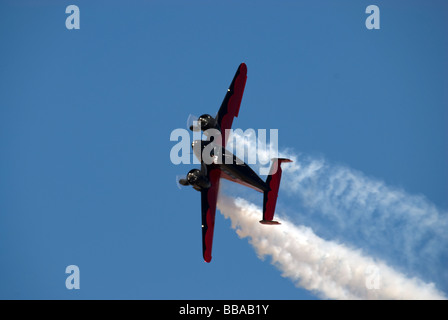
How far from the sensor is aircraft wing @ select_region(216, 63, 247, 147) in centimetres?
5681

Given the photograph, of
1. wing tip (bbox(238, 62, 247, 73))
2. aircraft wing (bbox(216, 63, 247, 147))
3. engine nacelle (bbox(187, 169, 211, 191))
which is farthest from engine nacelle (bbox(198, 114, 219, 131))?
wing tip (bbox(238, 62, 247, 73))

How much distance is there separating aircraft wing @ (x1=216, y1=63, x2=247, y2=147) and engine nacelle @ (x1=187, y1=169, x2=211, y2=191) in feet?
15.5

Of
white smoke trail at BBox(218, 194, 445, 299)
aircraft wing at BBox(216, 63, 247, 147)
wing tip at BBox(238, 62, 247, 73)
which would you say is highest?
wing tip at BBox(238, 62, 247, 73)

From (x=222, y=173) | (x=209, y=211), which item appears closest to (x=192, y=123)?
(x=222, y=173)

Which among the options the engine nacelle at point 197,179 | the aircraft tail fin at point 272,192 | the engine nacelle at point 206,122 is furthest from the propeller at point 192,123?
the aircraft tail fin at point 272,192

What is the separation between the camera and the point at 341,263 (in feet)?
179

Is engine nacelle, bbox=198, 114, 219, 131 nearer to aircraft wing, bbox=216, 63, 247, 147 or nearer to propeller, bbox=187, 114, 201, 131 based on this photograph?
propeller, bbox=187, 114, 201, 131
